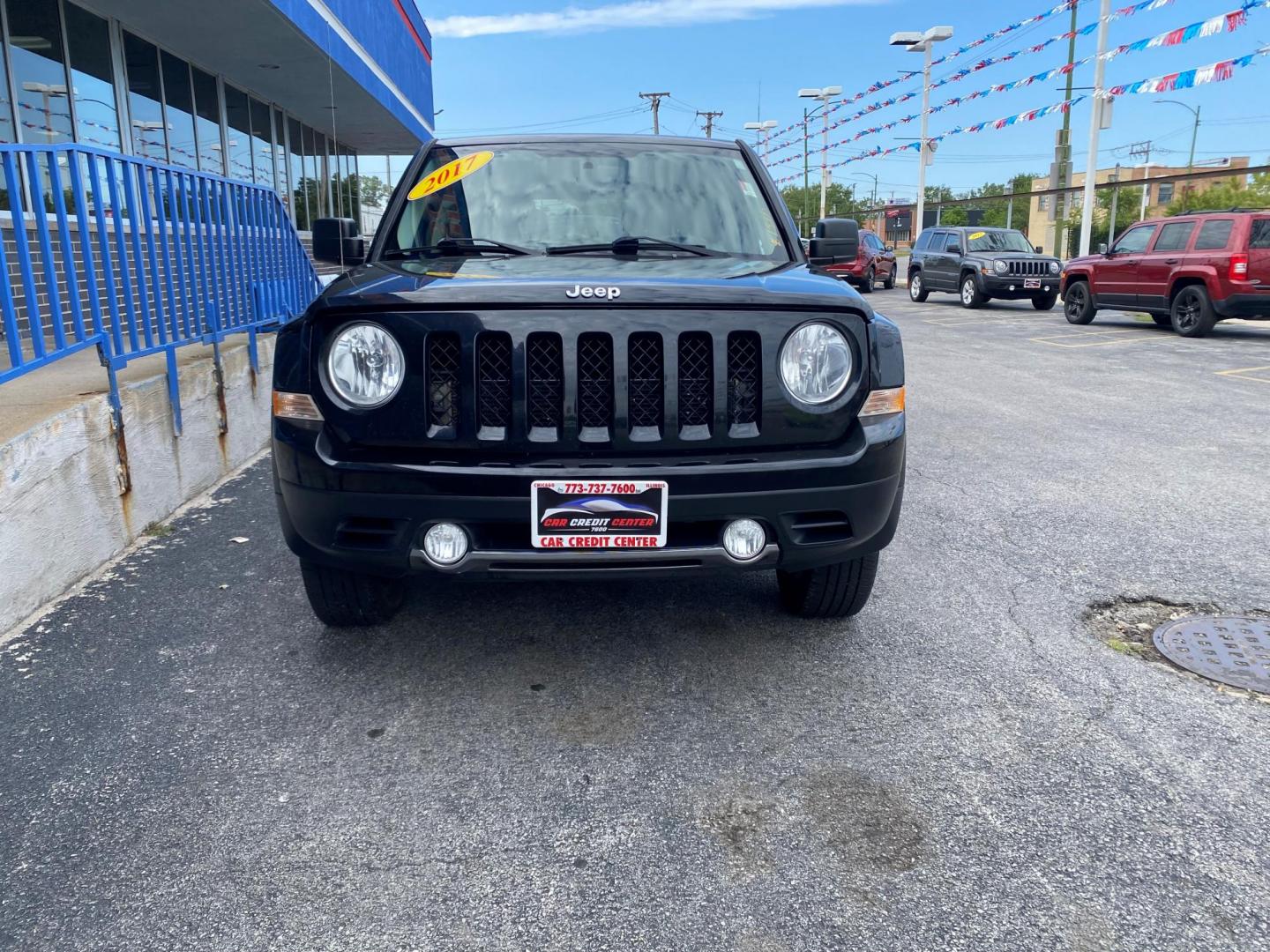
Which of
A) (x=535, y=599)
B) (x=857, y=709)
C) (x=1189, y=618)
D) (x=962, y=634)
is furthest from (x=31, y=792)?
(x=1189, y=618)

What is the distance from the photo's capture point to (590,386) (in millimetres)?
2709

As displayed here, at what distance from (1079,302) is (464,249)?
1488 cm

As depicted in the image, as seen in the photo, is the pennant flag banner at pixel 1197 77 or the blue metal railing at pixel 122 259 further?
the pennant flag banner at pixel 1197 77

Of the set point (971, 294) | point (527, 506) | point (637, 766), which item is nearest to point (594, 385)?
point (527, 506)

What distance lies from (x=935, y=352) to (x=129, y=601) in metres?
10.8

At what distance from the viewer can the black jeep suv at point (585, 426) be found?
2662mm

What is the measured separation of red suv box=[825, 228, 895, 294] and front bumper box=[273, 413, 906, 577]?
21739mm

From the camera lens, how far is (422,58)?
24.4 meters

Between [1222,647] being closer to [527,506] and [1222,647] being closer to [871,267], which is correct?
[527,506]

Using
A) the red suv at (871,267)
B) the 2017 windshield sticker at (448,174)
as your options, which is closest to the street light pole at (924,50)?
the red suv at (871,267)

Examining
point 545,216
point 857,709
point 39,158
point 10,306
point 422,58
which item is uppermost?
point 422,58

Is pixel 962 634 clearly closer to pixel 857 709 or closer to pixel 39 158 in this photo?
pixel 857 709

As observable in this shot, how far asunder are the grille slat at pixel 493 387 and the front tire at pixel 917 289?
2059 centimetres

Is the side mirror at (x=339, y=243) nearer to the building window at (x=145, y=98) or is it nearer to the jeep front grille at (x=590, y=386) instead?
the jeep front grille at (x=590, y=386)
